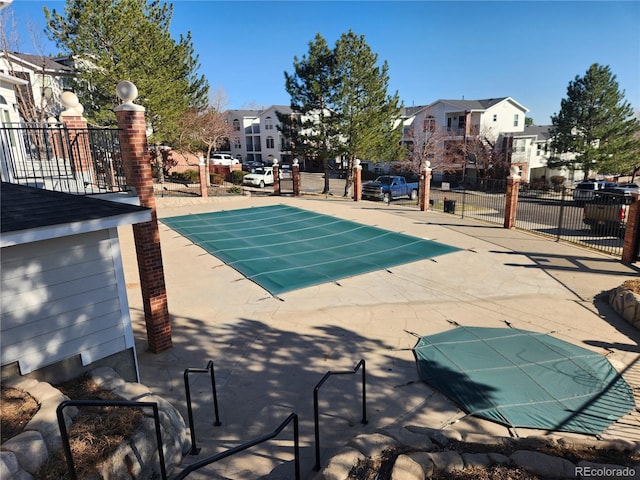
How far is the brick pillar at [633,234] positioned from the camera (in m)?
12.0

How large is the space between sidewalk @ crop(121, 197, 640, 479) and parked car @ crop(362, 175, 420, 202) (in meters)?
13.0

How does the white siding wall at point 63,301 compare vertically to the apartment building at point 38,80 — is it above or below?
below

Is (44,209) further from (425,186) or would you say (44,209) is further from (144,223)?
(425,186)

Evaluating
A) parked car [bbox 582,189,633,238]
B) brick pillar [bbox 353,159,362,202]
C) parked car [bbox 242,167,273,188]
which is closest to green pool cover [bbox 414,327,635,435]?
parked car [bbox 582,189,633,238]

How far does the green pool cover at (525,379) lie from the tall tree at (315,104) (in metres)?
21.6

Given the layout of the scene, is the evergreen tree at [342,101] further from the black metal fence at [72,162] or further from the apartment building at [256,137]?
the apartment building at [256,137]

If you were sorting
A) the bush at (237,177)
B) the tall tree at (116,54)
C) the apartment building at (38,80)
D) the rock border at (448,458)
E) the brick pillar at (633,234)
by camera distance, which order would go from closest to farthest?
the rock border at (448,458) < the brick pillar at (633,234) < the tall tree at (116,54) < the apartment building at (38,80) < the bush at (237,177)

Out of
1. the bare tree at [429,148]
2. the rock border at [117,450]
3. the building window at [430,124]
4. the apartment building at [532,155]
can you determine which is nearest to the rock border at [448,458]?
the rock border at [117,450]

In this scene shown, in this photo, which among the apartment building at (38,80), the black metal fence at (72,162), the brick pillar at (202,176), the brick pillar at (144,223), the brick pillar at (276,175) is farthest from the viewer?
the brick pillar at (276,175)

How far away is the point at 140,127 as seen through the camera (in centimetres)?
665

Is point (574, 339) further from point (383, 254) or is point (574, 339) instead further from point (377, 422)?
point (383, 254)

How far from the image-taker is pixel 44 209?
488cm

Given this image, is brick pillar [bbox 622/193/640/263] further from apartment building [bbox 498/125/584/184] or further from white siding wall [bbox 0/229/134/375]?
apartment building [bbox 498/125/584/184]

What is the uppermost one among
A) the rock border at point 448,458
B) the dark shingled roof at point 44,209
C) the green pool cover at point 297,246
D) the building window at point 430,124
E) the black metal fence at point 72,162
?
the building window at point 430,124
